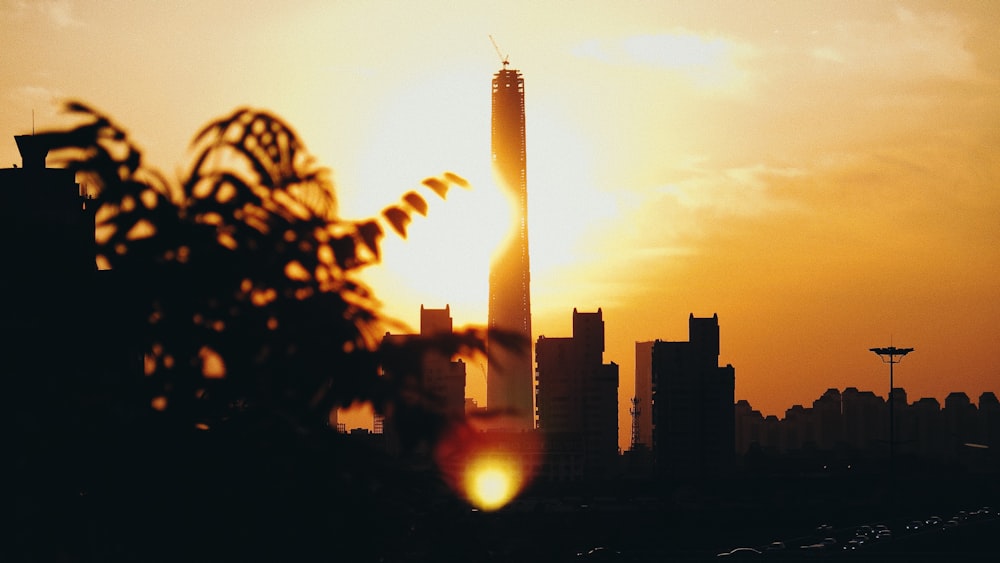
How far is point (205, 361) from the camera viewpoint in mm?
7086

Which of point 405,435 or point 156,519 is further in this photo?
point 156,519

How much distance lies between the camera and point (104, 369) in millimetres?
7168

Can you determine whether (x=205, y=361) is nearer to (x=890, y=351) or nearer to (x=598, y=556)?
(x=598, y=556)

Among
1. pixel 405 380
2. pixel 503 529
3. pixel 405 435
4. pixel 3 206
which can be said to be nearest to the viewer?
pixel 405 435

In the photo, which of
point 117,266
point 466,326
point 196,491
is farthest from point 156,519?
point 466,326

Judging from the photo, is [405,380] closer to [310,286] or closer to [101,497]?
[310,286]

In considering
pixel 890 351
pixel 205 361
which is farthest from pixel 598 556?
pixel 890 351

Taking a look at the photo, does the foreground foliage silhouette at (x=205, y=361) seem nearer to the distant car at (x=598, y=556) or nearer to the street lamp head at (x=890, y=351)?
the distant car at (x=598, y=556)

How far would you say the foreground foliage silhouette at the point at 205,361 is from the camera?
700cm

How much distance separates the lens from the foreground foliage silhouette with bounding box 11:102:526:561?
700cm

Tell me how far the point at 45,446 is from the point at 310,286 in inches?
57.8

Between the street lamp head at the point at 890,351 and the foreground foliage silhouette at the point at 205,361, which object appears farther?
the street lamp head at the point at 890,351

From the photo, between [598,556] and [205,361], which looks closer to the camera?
[205,361]

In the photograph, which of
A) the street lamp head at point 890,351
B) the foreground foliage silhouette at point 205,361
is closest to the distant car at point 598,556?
the foreground foliage silhouette at point 205,361
